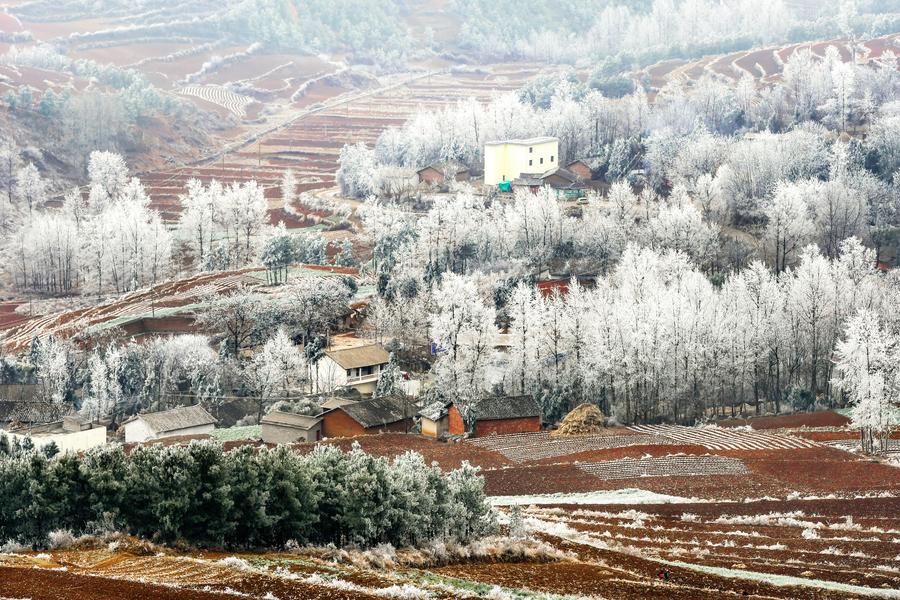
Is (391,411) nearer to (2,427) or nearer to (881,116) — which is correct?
(2,427)

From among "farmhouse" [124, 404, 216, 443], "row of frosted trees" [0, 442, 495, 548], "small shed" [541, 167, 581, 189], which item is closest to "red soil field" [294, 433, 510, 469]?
"farmhouse" [124, 404, 216, 443]

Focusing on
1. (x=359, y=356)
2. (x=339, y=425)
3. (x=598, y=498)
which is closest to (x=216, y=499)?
(x=598, y=498)

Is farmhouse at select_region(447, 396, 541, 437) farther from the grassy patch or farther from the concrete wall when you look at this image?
the concrete wall

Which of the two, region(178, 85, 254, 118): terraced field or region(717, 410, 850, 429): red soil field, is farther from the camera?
region(178, 85, 254, 118): terraced field

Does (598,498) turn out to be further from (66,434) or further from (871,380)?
(66,434)

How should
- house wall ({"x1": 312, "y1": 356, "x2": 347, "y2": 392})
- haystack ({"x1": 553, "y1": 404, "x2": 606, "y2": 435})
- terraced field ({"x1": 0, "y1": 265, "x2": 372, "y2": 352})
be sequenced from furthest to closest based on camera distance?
terraced field ({"x1": 0, "y1": 265, "x2": 372, "y2": 352}) → house wall ({"x1": 312, "y1": 356, "x2": 347, "y2": 392}) → haystack ({"x1": 553, "y1": 404, "x2": 606, "y2": 435})

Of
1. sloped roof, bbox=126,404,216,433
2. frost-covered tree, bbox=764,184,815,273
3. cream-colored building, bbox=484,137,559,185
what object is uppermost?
cream-colored building, bbox=484,137,559,185
